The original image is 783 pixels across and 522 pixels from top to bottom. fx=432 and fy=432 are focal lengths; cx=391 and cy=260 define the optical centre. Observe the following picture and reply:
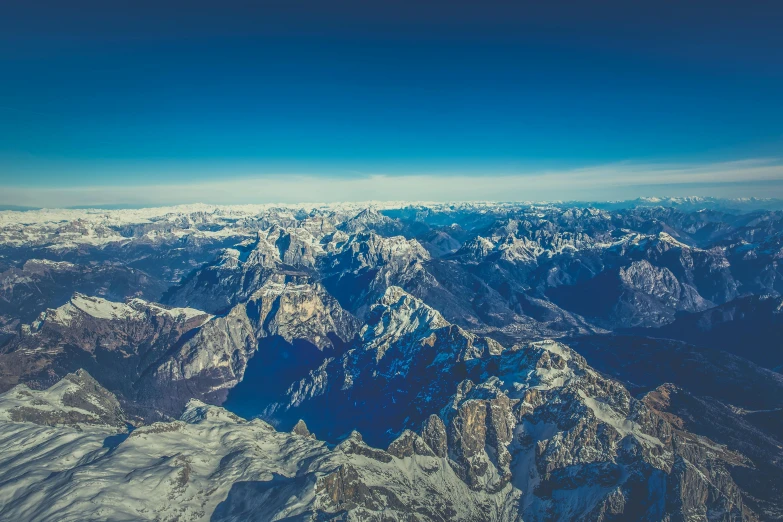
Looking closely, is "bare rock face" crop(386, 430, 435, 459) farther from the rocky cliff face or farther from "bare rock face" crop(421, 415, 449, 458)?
"bare rock face" crop(421, 415, 449, 458)

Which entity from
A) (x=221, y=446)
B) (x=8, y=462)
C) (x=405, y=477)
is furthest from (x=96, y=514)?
(x=405, y=477)

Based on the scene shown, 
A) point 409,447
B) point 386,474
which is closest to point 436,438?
point 409,447

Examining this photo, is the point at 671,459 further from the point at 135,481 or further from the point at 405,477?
the point at 135,481

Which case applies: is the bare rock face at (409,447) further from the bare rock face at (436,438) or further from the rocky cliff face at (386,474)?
the bare rock face at (436,438)

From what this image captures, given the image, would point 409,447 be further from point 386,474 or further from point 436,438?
point 386,474

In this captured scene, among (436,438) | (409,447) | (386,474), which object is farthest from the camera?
(436,438)

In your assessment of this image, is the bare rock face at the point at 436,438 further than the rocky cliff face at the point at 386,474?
Yes

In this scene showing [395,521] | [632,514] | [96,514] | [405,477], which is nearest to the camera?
[96,514]

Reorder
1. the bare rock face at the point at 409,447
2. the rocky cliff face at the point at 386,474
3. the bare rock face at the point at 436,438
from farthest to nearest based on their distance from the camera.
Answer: the bare rock face at the point at 436,438
the bare rock face at the point at 409,447
the rocky cliff face at the point at 386,474

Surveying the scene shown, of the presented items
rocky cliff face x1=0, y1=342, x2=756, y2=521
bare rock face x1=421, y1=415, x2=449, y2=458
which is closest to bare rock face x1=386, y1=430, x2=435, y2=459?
rocky cliff face x1=0, y1=342, x2=756, y2=521

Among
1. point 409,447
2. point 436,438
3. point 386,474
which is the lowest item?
point 436,438

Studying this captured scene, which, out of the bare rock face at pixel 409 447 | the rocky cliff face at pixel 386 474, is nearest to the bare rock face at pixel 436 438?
the rocky cliff face at pixel 386 474
